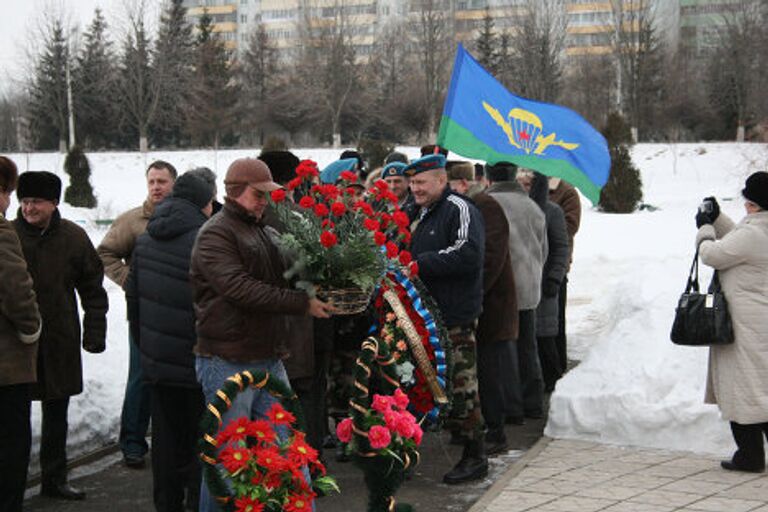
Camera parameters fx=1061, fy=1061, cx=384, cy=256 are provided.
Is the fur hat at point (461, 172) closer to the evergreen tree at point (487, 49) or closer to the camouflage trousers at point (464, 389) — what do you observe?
the camouflage trousers at point (464, 389)

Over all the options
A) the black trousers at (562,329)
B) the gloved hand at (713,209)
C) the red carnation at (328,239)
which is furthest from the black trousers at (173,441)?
the black trousers at (562,329)

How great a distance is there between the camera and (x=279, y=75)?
241 feet

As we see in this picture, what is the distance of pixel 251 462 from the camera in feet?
13.6

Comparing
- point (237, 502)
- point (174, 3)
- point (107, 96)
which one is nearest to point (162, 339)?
point (237, 502)

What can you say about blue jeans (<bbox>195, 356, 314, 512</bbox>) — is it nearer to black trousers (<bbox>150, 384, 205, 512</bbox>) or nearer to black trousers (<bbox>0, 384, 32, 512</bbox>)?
black trousers (<bbox>150, 384, 205, 512</bbox>)

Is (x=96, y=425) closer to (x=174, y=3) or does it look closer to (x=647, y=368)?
(x=647, y=368)

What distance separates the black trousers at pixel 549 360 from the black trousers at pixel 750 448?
3.02m

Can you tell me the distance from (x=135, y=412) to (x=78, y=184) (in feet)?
88.9

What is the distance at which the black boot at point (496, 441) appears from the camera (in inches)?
306

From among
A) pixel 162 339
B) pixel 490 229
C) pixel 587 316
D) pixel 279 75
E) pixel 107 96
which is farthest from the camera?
pixel 279 75

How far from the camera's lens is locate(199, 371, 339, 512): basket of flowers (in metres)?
4.16

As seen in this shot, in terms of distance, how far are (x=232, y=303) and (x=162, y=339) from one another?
0.93 m

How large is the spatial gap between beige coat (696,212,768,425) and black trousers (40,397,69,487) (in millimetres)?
4245

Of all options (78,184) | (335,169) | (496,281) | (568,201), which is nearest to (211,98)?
(78,184)
